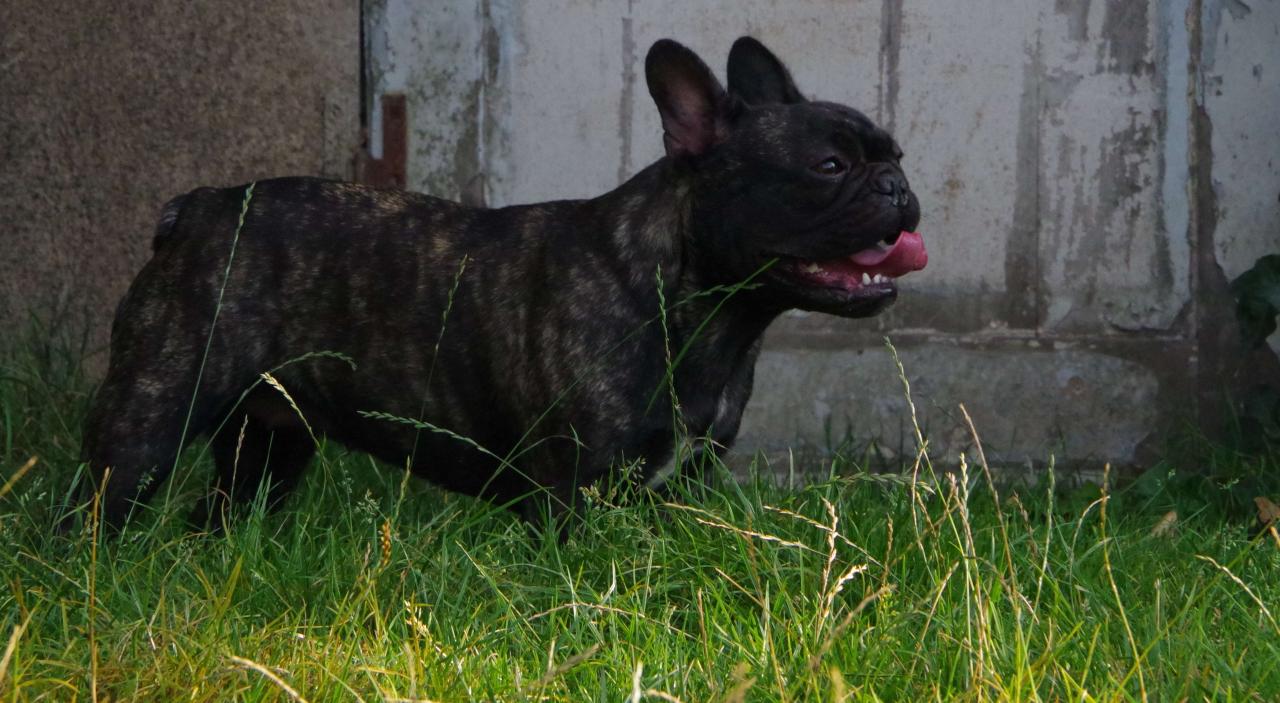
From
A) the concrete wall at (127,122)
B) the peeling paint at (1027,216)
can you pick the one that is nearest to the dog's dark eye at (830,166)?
the peeling paint at (1027,216)

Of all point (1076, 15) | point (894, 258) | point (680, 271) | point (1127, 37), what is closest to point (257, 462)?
point (680, 271)

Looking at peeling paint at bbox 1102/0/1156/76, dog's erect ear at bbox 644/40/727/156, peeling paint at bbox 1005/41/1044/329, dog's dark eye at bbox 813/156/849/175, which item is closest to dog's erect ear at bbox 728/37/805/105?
dog's erect ear at bbox 644/40/727/156

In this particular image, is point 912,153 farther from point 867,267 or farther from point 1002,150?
point 867,267

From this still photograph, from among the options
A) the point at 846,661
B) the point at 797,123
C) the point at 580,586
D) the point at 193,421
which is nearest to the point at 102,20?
the point at 193,421

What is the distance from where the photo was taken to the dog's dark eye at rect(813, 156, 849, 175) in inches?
140

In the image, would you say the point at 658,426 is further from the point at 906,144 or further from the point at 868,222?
the point at 906,144

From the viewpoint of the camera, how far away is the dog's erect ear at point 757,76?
13.2 feet

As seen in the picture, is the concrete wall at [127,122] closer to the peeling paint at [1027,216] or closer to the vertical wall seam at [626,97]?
the vertical wall seam at [626,97]

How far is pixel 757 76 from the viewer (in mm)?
4035

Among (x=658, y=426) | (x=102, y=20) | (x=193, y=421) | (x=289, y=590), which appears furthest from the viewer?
(x=102, y=20)

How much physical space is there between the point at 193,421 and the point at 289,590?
0.85 m

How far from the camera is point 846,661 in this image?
258 cm

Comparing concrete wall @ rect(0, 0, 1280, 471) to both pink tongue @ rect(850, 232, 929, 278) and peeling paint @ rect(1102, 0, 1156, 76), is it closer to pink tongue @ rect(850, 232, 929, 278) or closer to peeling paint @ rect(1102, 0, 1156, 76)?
peeling paint @ rect(1102, 0, 1156, 76)

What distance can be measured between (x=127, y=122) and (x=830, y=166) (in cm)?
262
